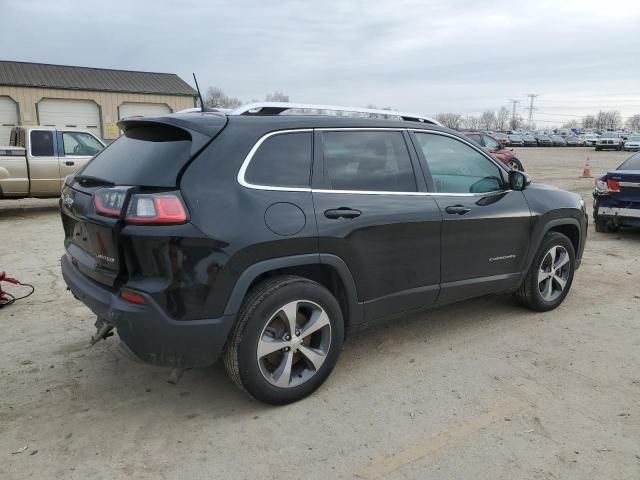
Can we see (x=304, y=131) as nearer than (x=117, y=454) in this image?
No

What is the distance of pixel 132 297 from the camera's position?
2852 mm

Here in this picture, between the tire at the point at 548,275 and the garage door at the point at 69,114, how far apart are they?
2977 cm

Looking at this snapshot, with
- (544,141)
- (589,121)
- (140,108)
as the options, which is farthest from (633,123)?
(140,108)

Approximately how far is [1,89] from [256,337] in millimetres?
31213

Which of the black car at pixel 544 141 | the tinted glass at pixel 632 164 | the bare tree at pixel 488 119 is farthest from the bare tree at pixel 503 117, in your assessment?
the tinted glass at pixel 632 164

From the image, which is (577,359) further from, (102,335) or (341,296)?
(102,335)

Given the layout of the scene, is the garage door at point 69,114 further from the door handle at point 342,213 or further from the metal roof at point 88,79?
the door handle at point 342,213

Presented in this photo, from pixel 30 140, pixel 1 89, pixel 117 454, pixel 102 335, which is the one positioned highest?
pixel 1 89

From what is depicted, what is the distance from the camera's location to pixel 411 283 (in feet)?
12.6

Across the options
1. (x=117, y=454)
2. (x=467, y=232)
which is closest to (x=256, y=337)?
(x=117, y=454)

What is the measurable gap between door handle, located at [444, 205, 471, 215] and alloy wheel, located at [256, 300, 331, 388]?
1.32 m

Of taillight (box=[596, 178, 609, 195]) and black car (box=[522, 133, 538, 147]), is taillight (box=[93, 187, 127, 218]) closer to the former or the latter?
taillight (box=[596, 178, 609, 195])

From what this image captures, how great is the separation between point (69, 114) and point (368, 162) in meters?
31.1

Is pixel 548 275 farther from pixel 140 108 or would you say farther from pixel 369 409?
pixel 140 108
